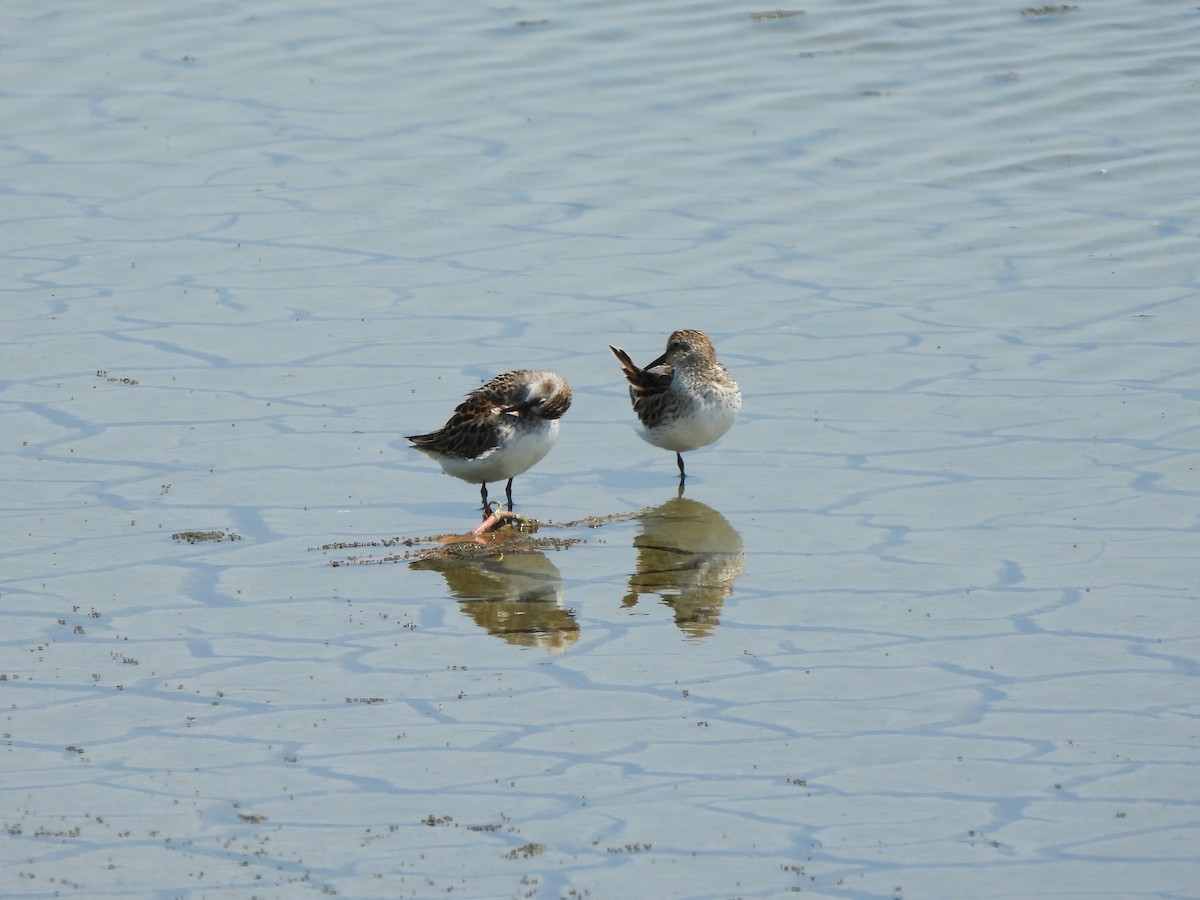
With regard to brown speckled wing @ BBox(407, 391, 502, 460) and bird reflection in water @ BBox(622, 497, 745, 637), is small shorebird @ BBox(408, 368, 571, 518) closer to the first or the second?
brown speckled wing @ BBox(407, 391, 502, 460)

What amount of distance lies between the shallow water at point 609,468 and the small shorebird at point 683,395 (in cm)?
39

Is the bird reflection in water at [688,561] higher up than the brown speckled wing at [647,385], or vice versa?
the brown speckled wing at [647,385]

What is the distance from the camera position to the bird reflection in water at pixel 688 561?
35.2ft

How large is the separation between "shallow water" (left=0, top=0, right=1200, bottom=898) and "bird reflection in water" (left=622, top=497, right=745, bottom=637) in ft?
0.12

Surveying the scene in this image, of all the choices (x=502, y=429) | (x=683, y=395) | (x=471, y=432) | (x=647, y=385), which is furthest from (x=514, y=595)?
(x=647, y=385)

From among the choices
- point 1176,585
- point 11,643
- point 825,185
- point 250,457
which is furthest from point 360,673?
point 825,185

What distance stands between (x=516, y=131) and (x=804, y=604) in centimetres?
1098

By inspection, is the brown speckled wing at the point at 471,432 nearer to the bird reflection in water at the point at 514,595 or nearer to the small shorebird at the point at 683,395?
the bird reflection in water at the point at 514,595

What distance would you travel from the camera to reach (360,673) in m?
9.74

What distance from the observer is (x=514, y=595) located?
1091 centimetres

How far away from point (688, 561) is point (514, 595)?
1.17m

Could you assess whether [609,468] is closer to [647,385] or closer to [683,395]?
[647,385]

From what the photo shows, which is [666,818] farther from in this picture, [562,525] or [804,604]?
[562,525]

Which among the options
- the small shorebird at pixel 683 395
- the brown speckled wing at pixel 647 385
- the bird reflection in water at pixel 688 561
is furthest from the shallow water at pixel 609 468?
the brown speckled wing at pixel 647 385
